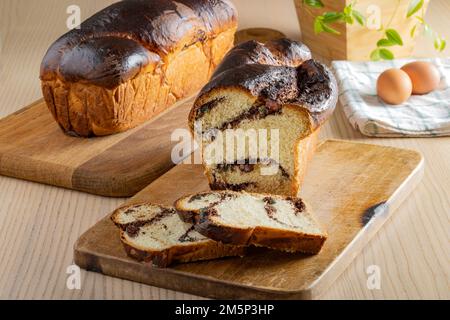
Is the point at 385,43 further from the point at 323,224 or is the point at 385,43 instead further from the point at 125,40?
the point at 323,224

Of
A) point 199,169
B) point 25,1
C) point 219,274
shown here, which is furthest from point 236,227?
point 25,1

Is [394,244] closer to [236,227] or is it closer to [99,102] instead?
[236,227]

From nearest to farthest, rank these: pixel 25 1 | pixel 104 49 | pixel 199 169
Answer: pixel 199 169 < pixel 104 49 < pixel 25 1

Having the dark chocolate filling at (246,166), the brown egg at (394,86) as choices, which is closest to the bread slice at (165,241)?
the dark chocolate filling at (246,166)

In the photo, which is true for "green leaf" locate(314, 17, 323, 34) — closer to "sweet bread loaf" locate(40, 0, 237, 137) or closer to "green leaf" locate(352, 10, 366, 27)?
"green leaf" locate(352, 10, 366, 27)

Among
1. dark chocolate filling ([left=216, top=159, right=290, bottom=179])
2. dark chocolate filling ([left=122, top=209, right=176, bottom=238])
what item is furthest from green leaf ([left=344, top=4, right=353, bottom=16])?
dark chocolate filling ([left=122, top=209, right=176, bottom=238])

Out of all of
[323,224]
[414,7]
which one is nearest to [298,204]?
[323,224]

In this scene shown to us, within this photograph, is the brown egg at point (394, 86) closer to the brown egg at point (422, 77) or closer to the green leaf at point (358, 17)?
the brown egg at point (422, 77)
